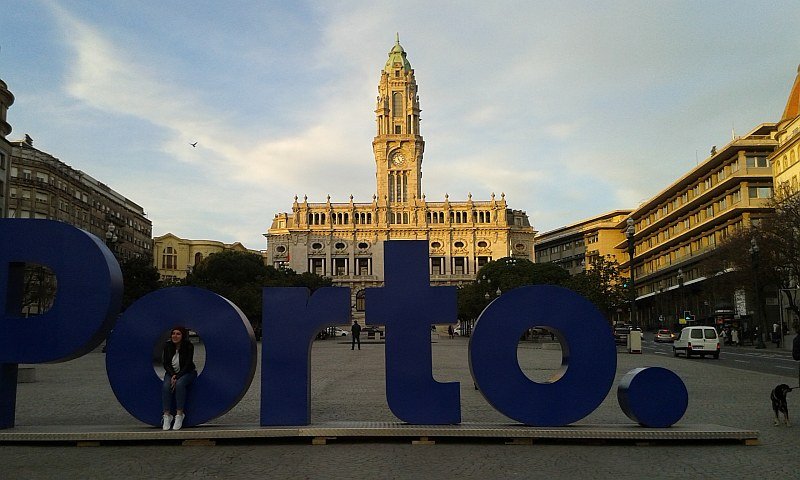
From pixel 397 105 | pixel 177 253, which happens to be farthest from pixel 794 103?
pixel 177 253

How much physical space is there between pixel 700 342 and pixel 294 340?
82.0 feet

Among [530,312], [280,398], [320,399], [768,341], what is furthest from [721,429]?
[768,341]

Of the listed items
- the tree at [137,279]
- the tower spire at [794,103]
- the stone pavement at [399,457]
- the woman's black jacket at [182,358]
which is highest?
the tower spire at [794,103]

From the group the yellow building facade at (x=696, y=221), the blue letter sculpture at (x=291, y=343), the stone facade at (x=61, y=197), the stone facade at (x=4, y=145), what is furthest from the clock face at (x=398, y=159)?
the blue letter sculpture at (x=291, y=343)

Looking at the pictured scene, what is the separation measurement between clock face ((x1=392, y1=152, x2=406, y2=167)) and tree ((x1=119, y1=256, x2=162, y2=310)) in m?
73.6

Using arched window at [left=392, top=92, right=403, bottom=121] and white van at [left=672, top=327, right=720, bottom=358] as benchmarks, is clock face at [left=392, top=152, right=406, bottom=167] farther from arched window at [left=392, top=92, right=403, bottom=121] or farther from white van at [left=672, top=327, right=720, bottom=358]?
white van at [left=672, top=327, right=720, bottom=358]

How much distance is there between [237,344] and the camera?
379 inches

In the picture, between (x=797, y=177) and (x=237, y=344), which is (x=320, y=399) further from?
(x=797, y=177)

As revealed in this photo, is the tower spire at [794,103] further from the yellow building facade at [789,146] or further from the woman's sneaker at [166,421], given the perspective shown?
the woman's sneaker at [166,421]

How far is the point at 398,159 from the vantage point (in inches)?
4828

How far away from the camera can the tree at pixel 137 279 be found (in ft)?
157

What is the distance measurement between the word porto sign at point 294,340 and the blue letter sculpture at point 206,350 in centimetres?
1

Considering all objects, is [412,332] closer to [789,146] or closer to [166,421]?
[166,421]

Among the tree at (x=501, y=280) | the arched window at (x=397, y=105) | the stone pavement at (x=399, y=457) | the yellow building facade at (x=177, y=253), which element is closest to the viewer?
the stone pavement at (x=399, y=457)
